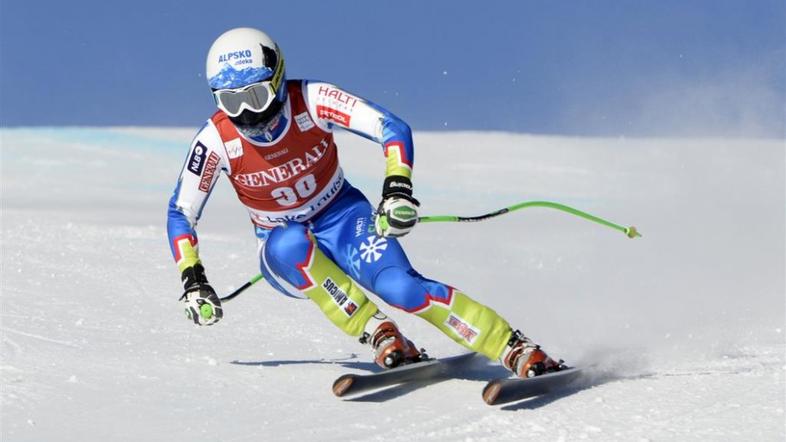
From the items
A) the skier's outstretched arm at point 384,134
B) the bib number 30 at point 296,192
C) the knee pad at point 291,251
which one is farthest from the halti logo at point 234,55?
the knee pad at point 291,251

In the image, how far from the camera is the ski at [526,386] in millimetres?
4074

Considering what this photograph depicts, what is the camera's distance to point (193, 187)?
189 inches

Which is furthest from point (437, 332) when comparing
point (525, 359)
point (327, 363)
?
point (525, 359)

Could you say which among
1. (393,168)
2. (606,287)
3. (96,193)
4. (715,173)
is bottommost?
(96,193)

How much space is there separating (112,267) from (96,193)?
792 centimetres

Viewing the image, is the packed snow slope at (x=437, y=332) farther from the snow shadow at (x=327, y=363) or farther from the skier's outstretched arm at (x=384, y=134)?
the skier's outstretched arm at (x=384, y=134)

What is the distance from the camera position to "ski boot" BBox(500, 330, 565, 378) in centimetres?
437

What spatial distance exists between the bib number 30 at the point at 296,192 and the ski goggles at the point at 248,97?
44 cm

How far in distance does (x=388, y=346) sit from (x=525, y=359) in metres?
0.64

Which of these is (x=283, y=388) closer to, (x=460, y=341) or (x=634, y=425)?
(x=460, y=341)

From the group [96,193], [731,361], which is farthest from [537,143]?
[731,361]

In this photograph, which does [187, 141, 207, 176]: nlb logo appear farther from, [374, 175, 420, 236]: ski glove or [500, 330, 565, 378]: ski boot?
[500, 330, 565, 378]: ski boot

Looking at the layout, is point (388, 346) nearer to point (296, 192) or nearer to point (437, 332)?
point (296, 192)

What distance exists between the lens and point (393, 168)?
4.41 m
